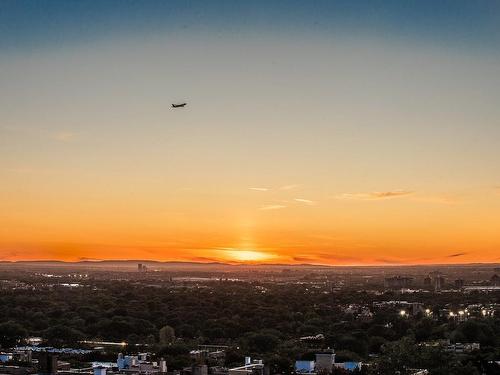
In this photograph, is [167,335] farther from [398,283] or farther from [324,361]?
[398,283]

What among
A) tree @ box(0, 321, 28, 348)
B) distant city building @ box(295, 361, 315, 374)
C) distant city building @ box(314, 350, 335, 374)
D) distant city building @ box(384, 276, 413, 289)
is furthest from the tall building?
distant city building @ box(384, 276, 413, 289)

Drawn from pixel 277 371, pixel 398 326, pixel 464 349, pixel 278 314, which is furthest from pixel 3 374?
pixel 278 314

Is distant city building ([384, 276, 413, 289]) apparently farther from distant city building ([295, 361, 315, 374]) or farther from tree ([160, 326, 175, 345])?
distant city building ([295, 361, 315, 374])

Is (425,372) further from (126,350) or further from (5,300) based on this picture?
(5,300)

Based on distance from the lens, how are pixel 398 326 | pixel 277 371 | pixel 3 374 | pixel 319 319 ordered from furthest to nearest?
pixel 319 319
pixel 398 326
pixel 277 371
pixel 3 374

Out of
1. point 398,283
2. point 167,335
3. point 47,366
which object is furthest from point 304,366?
point 398,283

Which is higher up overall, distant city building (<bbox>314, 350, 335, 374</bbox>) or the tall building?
the tall building

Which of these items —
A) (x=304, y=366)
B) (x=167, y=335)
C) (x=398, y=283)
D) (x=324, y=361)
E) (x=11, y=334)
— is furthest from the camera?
(x=398, y=283)

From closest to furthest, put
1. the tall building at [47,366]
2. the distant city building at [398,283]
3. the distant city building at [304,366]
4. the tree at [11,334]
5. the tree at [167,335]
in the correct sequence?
the tall building at [47,366], the distant city building at [304,366], the tree at [11,334], the tree at [167,335], the distant city building at [398,283]

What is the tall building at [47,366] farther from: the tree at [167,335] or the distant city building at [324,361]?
the tree at [167,335]

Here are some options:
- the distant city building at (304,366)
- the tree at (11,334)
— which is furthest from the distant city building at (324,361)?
the tree at (11,334)

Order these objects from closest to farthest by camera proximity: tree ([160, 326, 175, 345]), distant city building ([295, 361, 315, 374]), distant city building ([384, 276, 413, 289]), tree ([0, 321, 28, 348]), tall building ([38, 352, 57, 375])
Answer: tall building ([38, 352, 57, 375])
distant city building ([295, 361, 315, 374])
tree ([0, 321, 28, 348])
tree ([160, 326, 175, 345])
distant city building ([384, 276, 413, 289])
